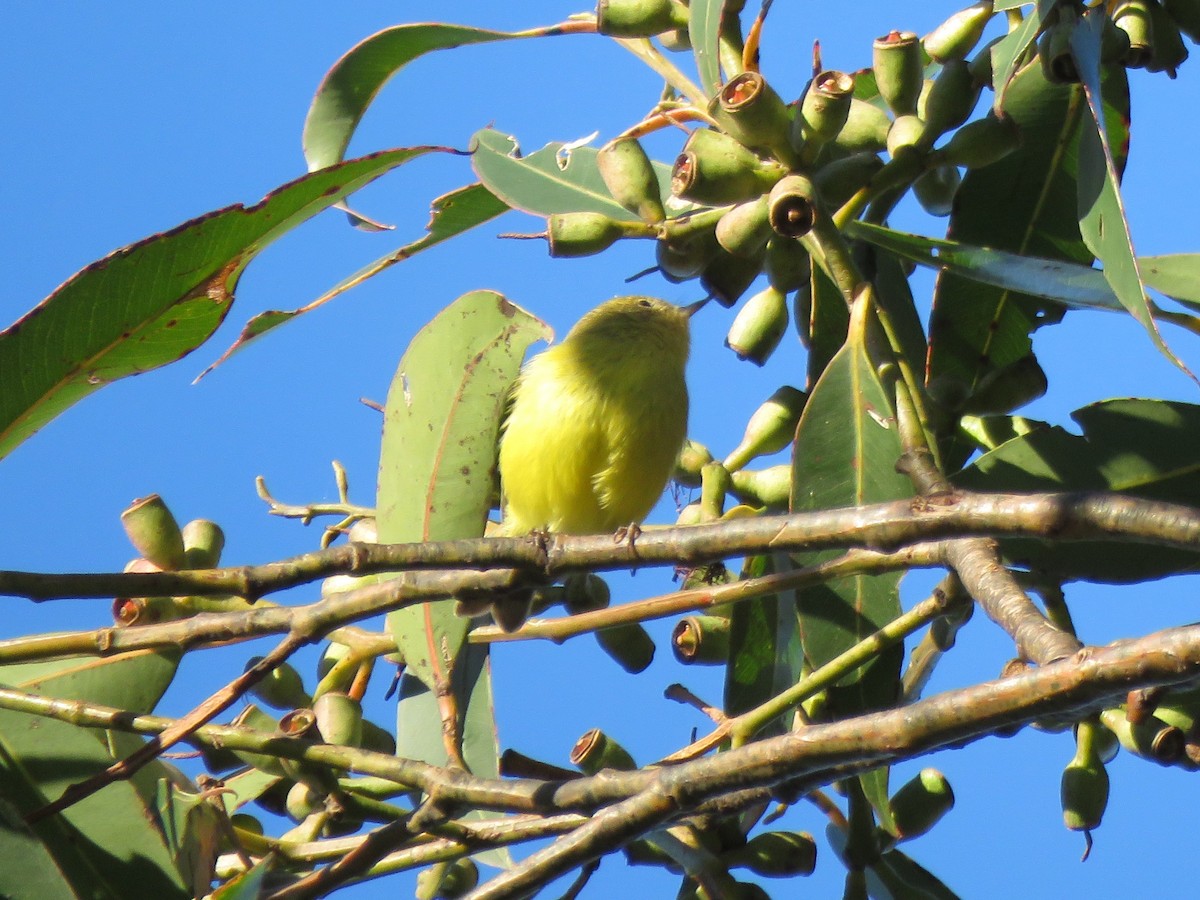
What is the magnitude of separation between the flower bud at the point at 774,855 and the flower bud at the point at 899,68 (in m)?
0.89

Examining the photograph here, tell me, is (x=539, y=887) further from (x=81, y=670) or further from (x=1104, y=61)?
(x=1104, y=61)

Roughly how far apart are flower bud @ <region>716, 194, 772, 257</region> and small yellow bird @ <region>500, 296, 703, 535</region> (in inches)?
34.0

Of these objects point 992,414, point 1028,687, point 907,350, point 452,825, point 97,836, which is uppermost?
point 907,350

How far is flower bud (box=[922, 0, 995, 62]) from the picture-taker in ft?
5.80

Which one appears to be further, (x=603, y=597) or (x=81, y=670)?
(x=603, y=597)

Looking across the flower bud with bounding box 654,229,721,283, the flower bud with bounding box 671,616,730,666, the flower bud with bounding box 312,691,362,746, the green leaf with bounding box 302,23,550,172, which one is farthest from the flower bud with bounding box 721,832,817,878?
the green leaf with bounding box 302,23,550,172

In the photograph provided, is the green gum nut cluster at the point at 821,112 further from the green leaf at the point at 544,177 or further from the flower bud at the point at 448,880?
the flower bud at the point at 448,880

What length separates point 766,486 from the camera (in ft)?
5.78

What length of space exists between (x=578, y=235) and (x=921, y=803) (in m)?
0.81

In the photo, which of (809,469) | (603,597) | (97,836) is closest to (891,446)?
(809,469)

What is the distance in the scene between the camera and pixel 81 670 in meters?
1.56

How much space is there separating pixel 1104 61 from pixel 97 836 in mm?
1425

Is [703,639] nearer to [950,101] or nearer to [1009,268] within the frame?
[1009,268]

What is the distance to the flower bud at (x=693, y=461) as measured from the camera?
1.93m
